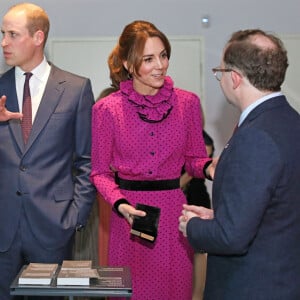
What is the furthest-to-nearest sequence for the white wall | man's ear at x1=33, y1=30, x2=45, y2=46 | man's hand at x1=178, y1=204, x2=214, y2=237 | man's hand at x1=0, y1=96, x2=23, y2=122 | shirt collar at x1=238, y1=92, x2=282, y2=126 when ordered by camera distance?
the white wall
man's ear at x1=33, y1=30, x2=45, y2=46
man's hand at x1=0, y1=96, x2=23, y2=122
man's hand at x1=178, y1=204, x2=214, y2=237
shirt collar at x1=238, y1=92, x2=282, y2=126

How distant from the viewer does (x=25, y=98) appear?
9.89 feet

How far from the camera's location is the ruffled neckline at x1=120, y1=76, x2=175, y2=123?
9.52 ft

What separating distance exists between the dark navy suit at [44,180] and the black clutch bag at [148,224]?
456 millimetres

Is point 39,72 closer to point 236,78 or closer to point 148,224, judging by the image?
point 148,224

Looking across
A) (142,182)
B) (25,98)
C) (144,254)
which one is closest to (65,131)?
(25,98)

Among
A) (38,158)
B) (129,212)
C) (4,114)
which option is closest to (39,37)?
(4,114)

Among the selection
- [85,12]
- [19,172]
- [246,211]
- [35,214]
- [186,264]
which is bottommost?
[186,264]

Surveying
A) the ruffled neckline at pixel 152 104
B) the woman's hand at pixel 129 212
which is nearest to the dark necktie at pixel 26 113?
the ruffled neckline at pixel 152 104

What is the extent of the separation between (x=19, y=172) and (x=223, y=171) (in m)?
1.25

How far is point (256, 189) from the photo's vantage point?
1.88 m

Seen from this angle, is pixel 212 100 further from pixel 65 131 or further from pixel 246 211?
pixel 246 211

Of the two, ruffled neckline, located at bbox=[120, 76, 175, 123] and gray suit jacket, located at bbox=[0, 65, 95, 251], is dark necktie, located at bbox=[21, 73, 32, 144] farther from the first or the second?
ruffled neckline, located at bbox=[120, 76, 175, 123]

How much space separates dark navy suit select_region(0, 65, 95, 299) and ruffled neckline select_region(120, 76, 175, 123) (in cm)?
30

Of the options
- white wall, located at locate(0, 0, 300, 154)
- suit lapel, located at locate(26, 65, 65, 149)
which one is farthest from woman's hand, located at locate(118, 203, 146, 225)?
white wall, located at locate(0, 0, 300, 154)
